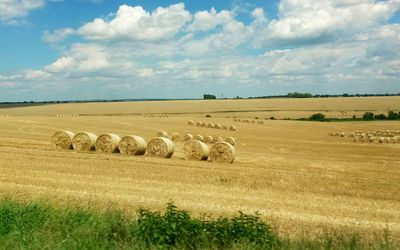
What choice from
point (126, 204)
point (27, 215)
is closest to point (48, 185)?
point (126, 204)

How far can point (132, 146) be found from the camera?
1037 inches

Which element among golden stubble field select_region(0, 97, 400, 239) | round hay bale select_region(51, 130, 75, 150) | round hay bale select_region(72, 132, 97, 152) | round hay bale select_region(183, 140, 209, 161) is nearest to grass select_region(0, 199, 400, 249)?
golden stubble field select_region(0, 97, 400, 239)

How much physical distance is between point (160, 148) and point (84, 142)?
4.20m

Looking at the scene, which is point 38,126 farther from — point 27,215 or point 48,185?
point 27,215

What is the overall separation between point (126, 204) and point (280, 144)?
27.6 m

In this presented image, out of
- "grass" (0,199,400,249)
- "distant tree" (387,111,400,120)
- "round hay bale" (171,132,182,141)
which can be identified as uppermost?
"grass" (0,199,400,249)

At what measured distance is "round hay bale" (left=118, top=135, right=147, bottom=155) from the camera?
26.3 metres

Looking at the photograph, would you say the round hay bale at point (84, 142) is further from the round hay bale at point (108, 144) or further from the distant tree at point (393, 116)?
the distant tree at point (393, 116)

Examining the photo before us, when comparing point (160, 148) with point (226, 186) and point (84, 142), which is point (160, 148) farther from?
point (226, 186)

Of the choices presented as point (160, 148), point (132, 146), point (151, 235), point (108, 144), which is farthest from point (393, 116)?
point (151, 235)

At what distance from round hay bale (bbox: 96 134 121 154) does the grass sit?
17.1 m

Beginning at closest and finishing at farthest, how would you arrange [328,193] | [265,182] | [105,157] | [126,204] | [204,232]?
1. [204,232]
2. [126,204]
3. [328,193]
4. [265,182]
5. [105,157]

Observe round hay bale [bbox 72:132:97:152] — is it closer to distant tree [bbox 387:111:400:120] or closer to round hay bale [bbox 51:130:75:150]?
round hay bale [bbox 51:130:75:150]

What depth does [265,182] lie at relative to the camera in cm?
1845
